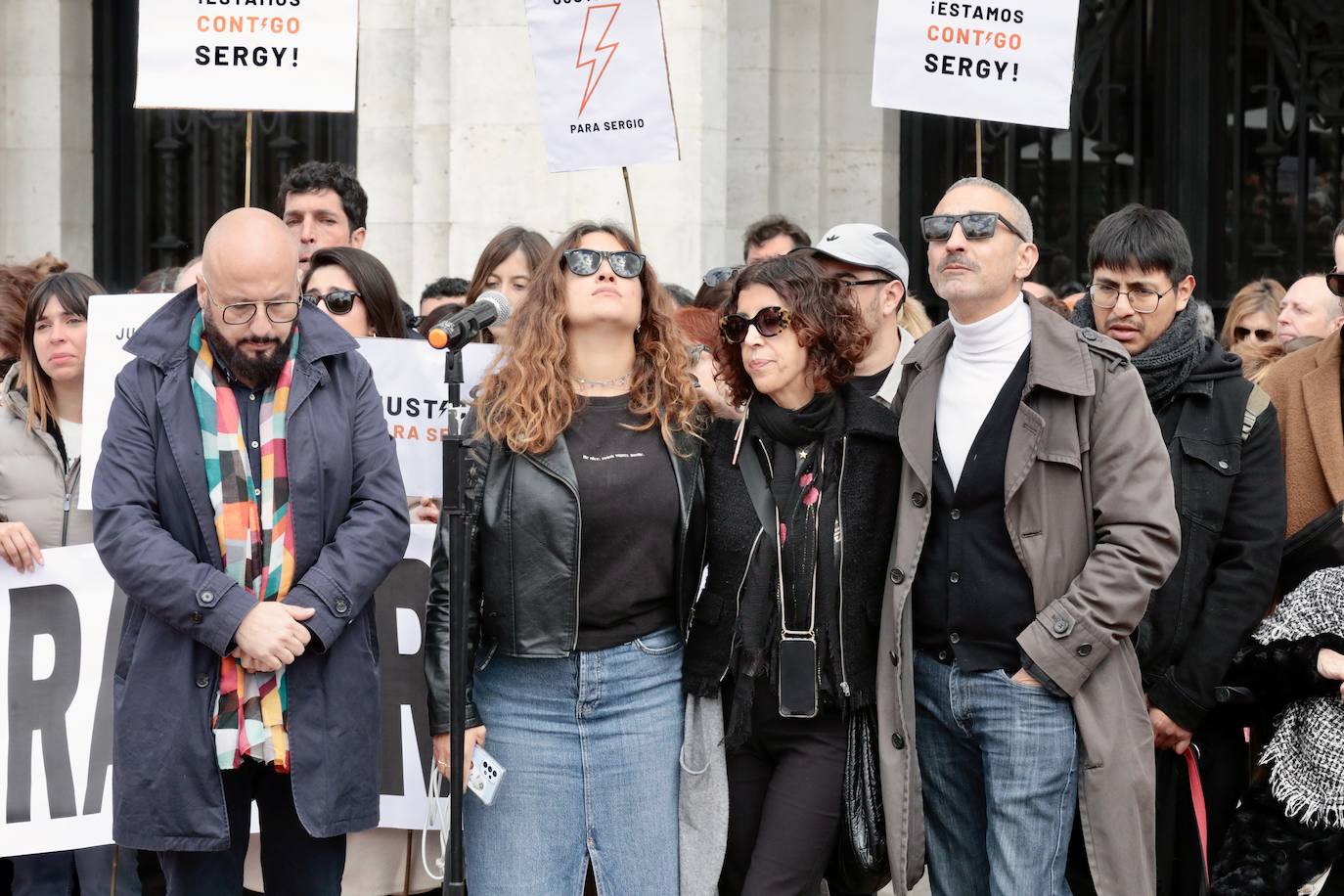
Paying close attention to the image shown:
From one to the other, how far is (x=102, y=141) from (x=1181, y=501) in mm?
8599

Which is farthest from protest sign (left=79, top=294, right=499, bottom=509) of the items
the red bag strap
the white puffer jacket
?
the red bag strap

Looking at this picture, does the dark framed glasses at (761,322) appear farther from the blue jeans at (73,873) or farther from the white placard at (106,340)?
the blue jeans at (73,873)

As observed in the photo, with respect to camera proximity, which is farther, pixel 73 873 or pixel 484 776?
pixel 73 873

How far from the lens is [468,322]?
13.3 feet

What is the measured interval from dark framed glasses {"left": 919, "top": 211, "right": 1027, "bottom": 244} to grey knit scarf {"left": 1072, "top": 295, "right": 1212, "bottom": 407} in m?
0.65

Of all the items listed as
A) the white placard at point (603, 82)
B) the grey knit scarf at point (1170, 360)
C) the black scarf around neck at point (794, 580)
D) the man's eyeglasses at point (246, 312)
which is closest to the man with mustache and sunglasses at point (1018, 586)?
the black scarf around neck at point (794, 580)

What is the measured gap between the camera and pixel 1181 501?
4605 millimetres

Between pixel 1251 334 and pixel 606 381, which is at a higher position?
pixel 1251 334

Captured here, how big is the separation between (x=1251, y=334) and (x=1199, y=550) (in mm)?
2987

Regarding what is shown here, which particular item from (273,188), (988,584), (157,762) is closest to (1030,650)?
(988,584)

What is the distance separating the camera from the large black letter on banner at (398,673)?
528 cm

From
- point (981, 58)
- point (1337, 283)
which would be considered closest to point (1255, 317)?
point (981, 58)

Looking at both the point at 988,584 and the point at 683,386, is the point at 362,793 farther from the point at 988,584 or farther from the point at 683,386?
the point at 988,584

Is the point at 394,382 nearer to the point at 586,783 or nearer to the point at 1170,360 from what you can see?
the point at 586,783
